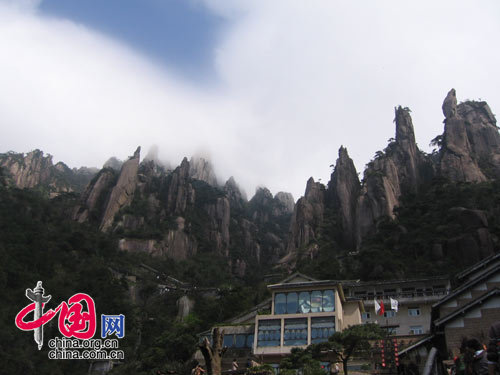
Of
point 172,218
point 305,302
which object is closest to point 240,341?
point 305,302

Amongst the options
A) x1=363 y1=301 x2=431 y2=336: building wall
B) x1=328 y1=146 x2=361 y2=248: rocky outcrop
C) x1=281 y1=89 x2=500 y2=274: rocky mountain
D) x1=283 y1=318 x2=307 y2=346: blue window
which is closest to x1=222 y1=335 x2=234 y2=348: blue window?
x1=283 y1=318 x2=307 y2=346: blue window

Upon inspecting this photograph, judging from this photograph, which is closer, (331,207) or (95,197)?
(331,207)

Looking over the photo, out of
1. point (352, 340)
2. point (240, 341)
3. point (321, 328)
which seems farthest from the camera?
point (240, 341)

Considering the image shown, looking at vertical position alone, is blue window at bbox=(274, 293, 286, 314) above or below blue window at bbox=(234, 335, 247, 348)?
above

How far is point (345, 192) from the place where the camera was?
272 ft

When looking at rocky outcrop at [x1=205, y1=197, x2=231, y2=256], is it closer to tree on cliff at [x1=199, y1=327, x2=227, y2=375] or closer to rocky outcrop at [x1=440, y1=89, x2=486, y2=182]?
rocky outcrop at [x1=440, y1=89, x2=486, y2=182]

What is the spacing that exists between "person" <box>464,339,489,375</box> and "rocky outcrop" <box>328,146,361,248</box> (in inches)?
2576

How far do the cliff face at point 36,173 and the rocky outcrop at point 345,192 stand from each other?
63.8 m

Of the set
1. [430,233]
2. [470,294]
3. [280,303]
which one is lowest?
[470,294]

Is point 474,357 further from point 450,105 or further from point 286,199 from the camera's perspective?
point 286,199

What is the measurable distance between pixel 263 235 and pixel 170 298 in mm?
53678

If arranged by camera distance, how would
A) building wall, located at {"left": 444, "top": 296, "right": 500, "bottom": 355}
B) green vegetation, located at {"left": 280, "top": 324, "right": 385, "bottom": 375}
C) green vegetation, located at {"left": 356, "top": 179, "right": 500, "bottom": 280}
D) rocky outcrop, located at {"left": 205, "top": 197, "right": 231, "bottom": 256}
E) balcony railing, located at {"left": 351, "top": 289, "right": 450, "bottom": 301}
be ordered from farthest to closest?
1. rocky outcrop, located at {"left": 205, "top": 197, "right": 231, "bottom": 256}
2. green vegetation, located at {"left": 356, "top": 179, "right": 500, "bottom": 280}
3. balcony railing, located at {"left": 351, "top": 289, "right": 450, "bottom": 301}
4. green vegetation, located at {"left": 280, "top": 324, "right": 385, "bottom": 375}
5. building wall, located at {"left": 444, "top": 296, "right": 500, "bottom": 355}

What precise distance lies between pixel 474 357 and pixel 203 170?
146779 millimetres

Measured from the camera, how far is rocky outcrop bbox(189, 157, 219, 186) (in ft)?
497
